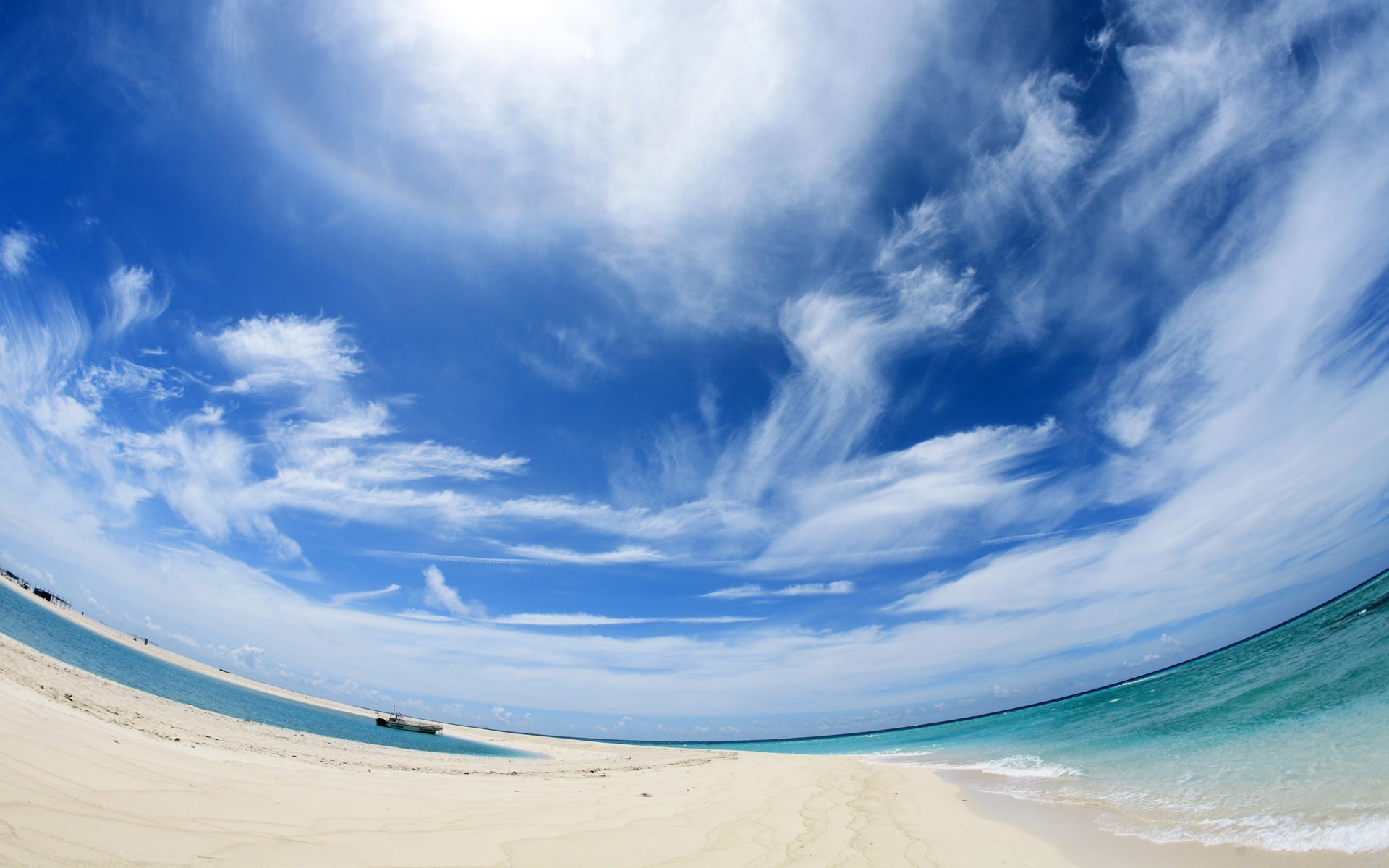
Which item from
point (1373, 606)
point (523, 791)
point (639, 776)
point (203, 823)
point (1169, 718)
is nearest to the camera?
point (203, 823)

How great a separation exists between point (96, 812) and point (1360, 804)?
639 inches

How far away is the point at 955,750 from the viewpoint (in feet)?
Answer: 123

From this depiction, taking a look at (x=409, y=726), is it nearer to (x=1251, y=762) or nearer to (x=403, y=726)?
(x=403, y=726)

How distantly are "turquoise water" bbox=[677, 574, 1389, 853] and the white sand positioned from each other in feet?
10.7

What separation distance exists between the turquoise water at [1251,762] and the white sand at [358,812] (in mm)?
3259

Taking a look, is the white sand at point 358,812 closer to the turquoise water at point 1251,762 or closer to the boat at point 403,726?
the turquoise water at point 1251,762

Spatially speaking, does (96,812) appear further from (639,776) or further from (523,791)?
(639,776)

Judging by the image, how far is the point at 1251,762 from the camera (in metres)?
12.6

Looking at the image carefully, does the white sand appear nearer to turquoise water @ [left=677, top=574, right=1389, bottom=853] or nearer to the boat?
turquoise water @ [left=677, top=574, right=1389, bottom=853]

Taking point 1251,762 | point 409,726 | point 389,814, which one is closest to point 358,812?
point 389,814

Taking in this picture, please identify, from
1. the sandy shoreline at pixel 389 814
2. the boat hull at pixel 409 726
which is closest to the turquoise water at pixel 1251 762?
the sandy shoreline at pixel 389 814

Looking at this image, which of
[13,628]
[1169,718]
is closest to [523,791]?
[1169,718]

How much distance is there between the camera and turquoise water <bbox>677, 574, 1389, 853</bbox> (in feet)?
26.8

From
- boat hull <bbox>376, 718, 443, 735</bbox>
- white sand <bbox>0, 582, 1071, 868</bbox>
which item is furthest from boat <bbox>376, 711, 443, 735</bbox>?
white sand <bbox>0, 582, 1071, 868</bbox>
